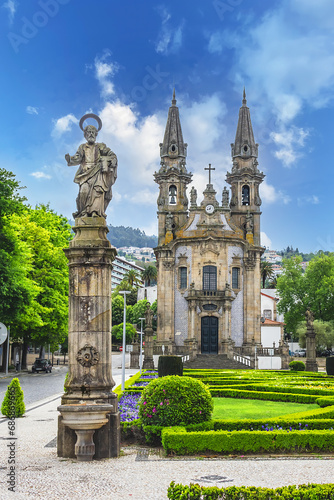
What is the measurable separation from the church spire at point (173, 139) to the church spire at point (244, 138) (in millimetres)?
5418

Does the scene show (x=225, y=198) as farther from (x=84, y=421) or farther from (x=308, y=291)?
(x=84, y=421)

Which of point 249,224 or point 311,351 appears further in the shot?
point 249,224

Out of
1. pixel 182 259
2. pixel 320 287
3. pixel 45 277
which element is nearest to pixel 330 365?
pixel 182 259

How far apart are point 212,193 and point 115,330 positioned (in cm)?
4439

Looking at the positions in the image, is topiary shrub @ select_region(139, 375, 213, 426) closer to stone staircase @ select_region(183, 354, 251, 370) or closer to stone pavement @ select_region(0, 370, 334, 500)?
stone pavement @ select_region(0, 370, 334, 500)

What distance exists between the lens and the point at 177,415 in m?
14.5

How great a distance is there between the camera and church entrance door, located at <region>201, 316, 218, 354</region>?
56062 mm

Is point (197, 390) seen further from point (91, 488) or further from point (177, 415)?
point (91, 488)

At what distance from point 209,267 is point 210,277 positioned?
37.8 inches

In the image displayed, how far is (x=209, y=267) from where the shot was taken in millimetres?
57594

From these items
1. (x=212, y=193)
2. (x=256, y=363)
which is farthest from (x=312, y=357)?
(x=212, y=193)

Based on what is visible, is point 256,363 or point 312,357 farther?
point 256,363

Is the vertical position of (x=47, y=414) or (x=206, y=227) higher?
(x=206, y=227)

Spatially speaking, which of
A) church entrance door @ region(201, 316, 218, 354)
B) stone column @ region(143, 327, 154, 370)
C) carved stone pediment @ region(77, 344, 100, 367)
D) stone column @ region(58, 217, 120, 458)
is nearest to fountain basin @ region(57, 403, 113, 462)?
stone column @ region(58, 217, 120, 458)
